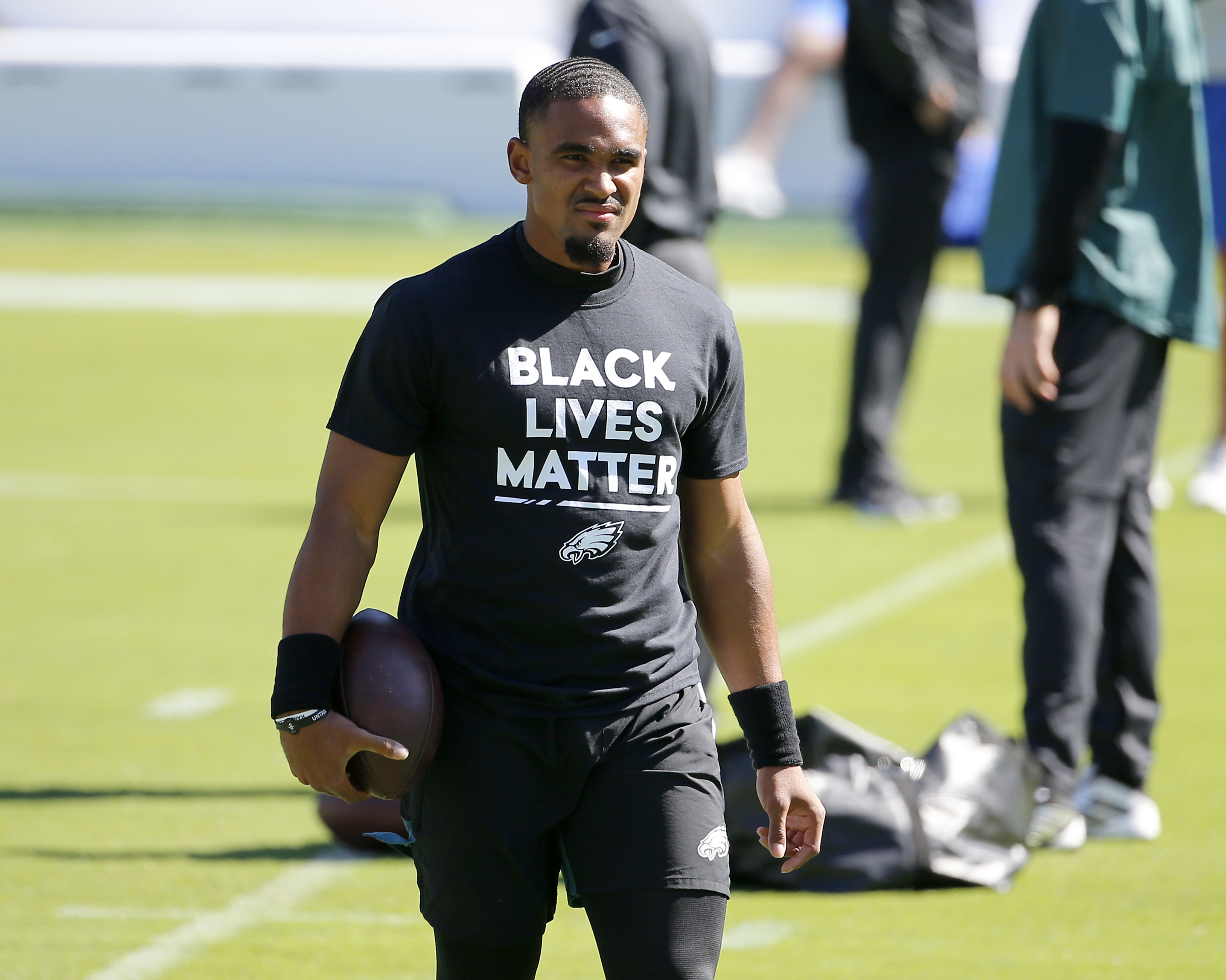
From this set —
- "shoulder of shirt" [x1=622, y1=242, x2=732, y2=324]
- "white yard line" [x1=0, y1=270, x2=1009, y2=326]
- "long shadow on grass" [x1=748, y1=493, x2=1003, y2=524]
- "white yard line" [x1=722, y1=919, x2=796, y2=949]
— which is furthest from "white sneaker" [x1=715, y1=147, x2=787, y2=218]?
"shoulder of shirt" [x1=622, y1=242, x2=732, y2=324]

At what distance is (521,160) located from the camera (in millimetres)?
2967

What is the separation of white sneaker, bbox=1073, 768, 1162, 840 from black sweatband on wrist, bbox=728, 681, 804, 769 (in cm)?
200

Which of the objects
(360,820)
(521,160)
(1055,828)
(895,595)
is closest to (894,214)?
(895,595)

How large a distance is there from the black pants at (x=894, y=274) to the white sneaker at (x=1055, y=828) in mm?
4285

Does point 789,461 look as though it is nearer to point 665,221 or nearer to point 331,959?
point 665,221

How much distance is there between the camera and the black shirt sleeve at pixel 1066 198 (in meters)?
4.52

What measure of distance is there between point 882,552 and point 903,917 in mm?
4165

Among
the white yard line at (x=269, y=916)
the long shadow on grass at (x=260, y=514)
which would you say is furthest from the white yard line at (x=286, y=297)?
the white yard line at (x=269, y=916)

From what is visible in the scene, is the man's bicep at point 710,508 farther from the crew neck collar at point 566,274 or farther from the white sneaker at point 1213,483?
the white sneaker at point 1213,483

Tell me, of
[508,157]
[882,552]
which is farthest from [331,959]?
[882,552]

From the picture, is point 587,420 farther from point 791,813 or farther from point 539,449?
point 791,813

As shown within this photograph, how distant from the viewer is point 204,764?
5.51 m

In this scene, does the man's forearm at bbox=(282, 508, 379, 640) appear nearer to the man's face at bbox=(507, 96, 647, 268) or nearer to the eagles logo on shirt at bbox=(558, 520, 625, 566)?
the eagles logo on shirt at bbox=(558, 520, 625, 566)

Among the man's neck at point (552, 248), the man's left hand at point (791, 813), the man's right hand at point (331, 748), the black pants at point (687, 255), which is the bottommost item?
the man's left hand at point (791, 813)
